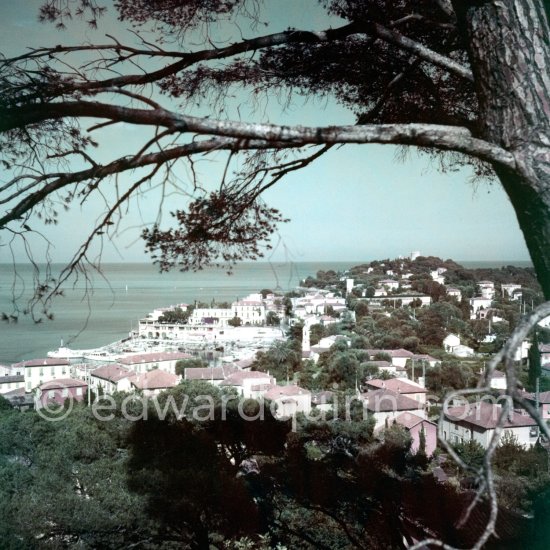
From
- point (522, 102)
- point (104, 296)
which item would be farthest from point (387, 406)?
point (522, 102)

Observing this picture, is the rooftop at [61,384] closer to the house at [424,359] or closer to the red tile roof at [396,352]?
the red tile roof at [396,352]

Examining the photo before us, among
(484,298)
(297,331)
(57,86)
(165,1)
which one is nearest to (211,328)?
(297,331)

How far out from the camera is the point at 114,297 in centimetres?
164

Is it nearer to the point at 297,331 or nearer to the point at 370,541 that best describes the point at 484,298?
the point at 297,331

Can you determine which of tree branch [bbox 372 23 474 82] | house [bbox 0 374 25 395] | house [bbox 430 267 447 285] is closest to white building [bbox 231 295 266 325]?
house [bbox 430 267 447 285]

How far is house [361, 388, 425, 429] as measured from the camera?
5.12 meters

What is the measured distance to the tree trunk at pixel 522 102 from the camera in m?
0.86

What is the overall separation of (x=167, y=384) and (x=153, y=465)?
1.63 meters

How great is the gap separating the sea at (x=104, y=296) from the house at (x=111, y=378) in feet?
0.86

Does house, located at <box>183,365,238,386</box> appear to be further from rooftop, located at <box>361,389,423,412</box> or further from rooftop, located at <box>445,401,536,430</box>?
rooftop, located at <box>445,401,536,430</box>

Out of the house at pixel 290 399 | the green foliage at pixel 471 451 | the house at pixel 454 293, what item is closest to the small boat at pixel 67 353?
the house at pixel 290 399

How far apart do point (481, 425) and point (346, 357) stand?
2255 mm

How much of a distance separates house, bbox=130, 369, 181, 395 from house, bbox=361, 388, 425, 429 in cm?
196

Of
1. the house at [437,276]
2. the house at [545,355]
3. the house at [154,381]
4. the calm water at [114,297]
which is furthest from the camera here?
the house at [437,276]
